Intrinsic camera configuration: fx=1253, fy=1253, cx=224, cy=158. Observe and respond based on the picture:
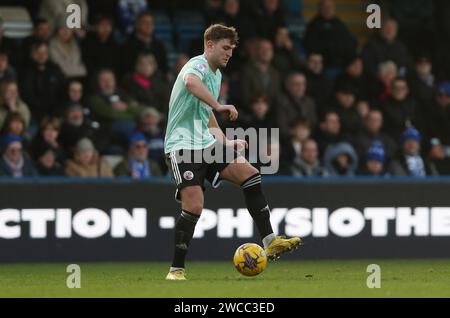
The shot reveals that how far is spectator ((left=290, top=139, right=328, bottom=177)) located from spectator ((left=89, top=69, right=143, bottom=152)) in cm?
207

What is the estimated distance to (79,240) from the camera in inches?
528

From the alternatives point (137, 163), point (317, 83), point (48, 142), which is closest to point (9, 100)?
point (48, 142)

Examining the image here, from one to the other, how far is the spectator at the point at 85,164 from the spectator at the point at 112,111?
3.12ft

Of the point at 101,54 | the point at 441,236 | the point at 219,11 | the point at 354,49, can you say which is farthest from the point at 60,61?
the point at 441,236

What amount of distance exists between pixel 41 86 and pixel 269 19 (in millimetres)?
3591

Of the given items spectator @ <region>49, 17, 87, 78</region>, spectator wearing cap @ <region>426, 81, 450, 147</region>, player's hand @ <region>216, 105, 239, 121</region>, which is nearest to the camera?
player's hand @ <region>216, 105, 239, 121</region>

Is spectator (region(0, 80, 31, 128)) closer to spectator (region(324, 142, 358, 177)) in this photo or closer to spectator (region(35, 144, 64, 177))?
spectator (region(35, 144, 64, 177))

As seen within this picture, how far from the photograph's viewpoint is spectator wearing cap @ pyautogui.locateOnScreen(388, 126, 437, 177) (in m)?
15.7

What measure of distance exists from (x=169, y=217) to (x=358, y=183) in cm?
215

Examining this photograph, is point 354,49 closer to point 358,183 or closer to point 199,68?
point 358,183

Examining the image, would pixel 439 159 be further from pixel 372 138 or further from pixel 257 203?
pixel 257 203

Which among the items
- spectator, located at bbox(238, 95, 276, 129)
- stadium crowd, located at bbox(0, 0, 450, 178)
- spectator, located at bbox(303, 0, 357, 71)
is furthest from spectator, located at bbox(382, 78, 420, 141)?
spectator, located at bbox(238, 95, 276, 129)

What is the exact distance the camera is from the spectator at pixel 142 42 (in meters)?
16.2

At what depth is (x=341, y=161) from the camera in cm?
1541
